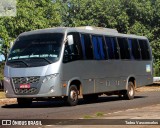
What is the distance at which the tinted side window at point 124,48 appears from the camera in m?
24.2

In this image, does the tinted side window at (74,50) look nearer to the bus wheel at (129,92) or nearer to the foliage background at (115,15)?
the bus wheel at (129,92)

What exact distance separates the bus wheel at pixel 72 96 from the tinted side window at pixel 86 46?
1.62 meters

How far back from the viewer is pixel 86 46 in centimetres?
2089

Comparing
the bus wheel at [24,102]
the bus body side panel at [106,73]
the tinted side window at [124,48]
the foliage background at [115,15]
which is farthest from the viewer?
the foliage background at [115,15]

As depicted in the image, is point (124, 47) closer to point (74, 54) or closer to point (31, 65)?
point (74, 54)

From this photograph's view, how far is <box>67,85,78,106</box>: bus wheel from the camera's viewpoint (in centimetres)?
1952

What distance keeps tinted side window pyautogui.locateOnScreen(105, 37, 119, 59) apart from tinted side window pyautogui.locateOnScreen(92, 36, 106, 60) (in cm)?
55

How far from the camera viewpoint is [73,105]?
776 inches

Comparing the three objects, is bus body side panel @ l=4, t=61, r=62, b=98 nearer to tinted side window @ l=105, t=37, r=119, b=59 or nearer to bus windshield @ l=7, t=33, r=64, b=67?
bus windshield @ l=7, t=33, r=64, b=67

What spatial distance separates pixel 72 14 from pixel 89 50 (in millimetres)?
33097

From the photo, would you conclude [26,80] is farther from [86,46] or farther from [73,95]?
[86,46]

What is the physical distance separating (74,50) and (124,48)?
17.7 feet

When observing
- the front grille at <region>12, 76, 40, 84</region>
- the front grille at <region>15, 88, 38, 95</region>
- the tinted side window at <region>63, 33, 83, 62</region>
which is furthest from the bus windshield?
the front grille at <region>15, 88, 38, 95</region>

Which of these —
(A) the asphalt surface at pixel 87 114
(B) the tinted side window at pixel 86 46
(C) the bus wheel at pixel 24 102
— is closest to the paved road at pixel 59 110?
(A) the asphalt surface at pixel 87 114
